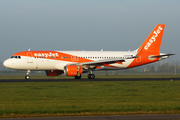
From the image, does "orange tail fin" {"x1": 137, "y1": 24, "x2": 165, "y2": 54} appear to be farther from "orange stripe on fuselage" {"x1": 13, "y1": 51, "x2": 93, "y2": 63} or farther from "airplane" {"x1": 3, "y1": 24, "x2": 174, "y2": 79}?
"orange stripe on fuselage" {"x1": 13, "y1": 51, "x2": 93, "y2": 63}

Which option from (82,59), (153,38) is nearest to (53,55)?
(82,59)

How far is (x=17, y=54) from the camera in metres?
41.3

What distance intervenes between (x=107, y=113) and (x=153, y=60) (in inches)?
1326

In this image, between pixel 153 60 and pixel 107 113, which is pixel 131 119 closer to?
pixel 107 113

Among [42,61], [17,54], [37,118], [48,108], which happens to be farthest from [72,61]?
[37,118]

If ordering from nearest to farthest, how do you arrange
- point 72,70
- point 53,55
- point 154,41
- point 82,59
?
point 72,70, point 53,55, point 82,59, point 154,41

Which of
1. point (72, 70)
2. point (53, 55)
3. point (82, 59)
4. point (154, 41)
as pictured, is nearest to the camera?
point (72, 70)

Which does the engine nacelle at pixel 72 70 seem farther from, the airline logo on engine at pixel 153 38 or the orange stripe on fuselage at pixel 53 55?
the airline logo on engine at pixel 153 38

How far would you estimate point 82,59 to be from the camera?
141 ft

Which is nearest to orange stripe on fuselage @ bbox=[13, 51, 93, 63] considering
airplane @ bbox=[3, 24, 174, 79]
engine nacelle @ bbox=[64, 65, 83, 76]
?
airplane @ bbox=[3, 24, 174, 79]

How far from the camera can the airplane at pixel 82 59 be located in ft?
134

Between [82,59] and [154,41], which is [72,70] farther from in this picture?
[154,41]

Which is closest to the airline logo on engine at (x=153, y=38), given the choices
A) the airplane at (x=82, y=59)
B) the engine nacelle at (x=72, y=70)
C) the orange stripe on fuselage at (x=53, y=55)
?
the airplane at (x=82, y=59)

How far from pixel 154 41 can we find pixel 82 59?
1257cm
